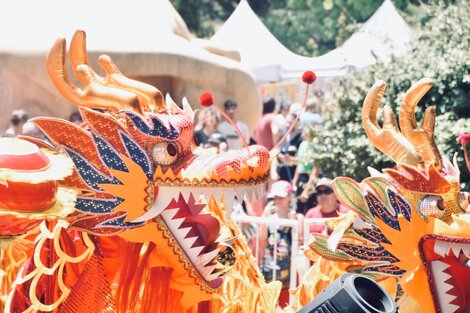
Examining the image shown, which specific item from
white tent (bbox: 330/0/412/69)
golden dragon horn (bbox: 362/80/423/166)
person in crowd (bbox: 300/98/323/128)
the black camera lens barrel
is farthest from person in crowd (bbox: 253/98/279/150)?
the black camera lens barrel

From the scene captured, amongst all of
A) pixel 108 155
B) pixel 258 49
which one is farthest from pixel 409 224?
pixel 258 49

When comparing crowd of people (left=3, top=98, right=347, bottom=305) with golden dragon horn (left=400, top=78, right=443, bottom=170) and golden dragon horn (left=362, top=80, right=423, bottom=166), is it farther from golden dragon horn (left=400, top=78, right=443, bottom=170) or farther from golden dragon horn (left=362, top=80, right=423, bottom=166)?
golden dragon horn (left=400, top=78, right=443, bottom=170)

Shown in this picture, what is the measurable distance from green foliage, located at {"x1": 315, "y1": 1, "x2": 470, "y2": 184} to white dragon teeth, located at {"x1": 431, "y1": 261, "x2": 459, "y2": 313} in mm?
2136

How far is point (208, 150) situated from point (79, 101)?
25.4 inches

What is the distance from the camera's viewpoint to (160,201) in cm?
421

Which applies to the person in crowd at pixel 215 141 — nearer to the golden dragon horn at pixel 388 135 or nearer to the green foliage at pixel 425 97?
the green foliage at pixel 425 97

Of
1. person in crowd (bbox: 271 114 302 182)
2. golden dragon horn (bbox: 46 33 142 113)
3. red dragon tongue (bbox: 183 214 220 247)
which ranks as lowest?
person in crowd (bbox: 271 114 302 182)

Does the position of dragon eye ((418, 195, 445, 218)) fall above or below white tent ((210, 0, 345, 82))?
above

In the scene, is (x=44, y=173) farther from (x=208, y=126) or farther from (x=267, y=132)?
(x=267, y=132)

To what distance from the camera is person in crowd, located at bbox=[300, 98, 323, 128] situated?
8632mm

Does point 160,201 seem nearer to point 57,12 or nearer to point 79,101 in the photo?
point 79,101

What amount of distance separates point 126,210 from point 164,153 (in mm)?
311

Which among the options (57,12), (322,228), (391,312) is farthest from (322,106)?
(391,312)

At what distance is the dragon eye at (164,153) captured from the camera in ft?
13.9
